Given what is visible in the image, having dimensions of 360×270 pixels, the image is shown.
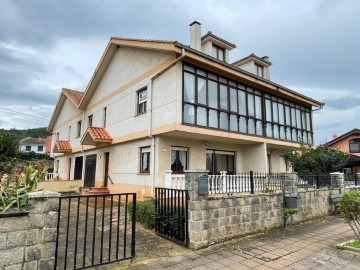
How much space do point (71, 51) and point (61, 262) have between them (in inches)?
424

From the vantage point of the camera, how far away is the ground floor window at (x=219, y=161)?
44.9 feet

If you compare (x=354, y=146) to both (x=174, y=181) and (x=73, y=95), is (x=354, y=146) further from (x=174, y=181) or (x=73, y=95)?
(x=73, y=95)

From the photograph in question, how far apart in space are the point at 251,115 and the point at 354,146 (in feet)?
92.5

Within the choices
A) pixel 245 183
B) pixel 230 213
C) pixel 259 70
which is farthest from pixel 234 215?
pixel 259 70

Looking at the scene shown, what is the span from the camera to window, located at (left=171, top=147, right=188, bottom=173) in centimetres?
1193

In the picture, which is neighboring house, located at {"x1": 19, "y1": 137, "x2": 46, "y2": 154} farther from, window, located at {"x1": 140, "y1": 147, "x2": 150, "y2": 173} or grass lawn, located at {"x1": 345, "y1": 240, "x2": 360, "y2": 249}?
grass lawn, located at {"x1": 345, "y1": 240, "x2": 360, "y2": 249}

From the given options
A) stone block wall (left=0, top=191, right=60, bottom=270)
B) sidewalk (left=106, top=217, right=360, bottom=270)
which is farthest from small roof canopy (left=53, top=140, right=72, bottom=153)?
stone block wall (left=0, top=191, right=60, bottom=270)

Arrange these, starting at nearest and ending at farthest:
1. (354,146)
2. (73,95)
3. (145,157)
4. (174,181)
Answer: (174,181) → (145,157) → (73,95) → (354,146)

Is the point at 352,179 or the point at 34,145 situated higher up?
the point at 34,145

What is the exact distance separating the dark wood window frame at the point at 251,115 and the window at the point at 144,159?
9.70 ft

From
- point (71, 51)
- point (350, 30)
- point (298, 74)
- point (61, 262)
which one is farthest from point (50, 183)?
point (350, 30)

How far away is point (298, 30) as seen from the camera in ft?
35.1

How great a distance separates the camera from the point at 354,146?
110 feet

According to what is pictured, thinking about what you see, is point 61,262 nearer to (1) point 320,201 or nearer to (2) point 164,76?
(2) point 164,76
